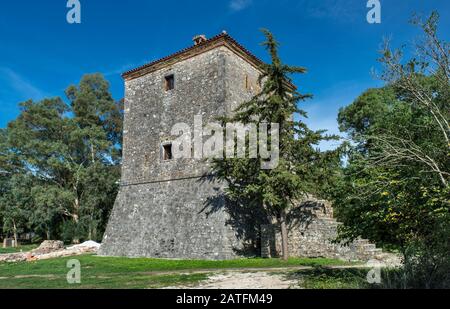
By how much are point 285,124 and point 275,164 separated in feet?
4.77

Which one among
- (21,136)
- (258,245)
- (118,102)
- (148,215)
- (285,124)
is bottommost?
(258,245)

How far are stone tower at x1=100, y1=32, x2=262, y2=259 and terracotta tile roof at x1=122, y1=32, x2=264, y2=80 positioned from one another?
0.04 meters

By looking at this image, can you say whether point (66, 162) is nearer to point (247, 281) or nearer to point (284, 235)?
point (284, 235)

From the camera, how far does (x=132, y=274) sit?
10.1m

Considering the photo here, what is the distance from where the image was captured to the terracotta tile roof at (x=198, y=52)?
15586 millimetres

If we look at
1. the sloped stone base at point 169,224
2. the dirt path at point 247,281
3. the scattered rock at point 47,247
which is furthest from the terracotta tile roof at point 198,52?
the scattered rock at point 47,247
